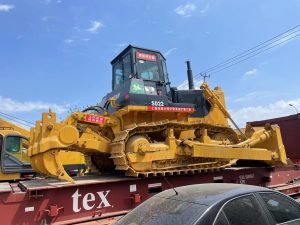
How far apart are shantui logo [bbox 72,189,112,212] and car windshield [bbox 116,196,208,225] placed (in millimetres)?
2352

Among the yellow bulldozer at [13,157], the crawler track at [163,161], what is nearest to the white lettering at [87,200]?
the crawler track at [163,161]

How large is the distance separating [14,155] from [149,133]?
6002 millimetres

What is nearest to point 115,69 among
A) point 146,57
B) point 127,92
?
point 146,57

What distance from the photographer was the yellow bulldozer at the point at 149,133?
6.37m

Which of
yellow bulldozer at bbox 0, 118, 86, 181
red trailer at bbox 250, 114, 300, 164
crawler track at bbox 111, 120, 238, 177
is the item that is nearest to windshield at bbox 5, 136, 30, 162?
yellow bulldozer at bbox 0, 118, 86, 181

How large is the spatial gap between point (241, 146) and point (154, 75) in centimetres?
290

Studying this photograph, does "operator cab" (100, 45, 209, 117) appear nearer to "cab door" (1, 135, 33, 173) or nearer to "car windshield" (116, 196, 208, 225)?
"car windshield" (116, 196, 208, 225)

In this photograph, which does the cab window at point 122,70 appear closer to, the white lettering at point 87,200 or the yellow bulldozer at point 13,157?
the white lettering at point 87,200

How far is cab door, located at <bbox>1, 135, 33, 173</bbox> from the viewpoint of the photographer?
10.8 meters

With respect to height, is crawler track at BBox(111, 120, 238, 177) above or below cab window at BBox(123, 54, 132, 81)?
below

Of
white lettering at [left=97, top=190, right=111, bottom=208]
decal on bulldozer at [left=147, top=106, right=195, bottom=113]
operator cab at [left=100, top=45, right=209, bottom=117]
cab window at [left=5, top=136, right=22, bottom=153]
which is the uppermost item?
operator cab at [left=100, top=45, right=209, bottom=117]

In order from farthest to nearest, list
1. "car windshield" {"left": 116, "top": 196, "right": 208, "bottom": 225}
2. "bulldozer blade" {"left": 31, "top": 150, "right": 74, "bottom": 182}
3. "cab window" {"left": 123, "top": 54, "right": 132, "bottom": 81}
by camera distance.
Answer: "cab window" {"left": 123, "top": 54, "right": 132, "bottom": 81} → "bulldozer blade" {"left": 31, "top": 150, "right": 74, "bottom": 182} → "car windshield" {"left": 116, "top": 196, "right": 208, "bottom": 225}

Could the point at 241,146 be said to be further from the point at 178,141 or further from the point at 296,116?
the point at 296,116

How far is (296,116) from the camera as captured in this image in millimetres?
10477
